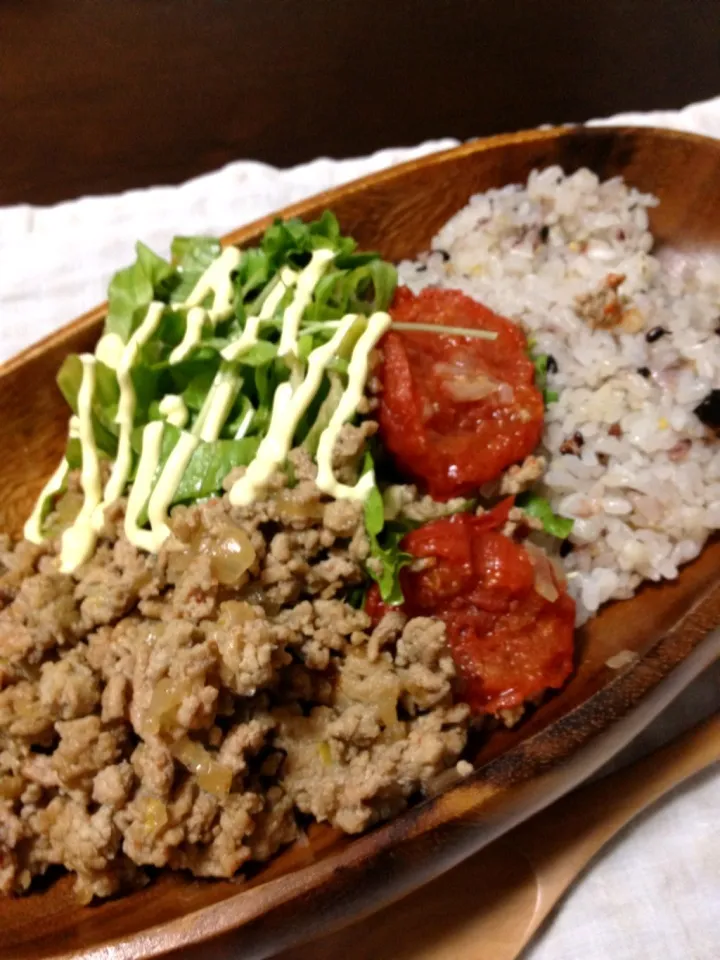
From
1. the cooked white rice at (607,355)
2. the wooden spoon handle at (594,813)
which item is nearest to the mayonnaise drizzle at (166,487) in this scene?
A: the cooked white rice at (607,355)

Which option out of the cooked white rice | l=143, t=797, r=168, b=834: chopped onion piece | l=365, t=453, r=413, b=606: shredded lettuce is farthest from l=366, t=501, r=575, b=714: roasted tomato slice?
l=143, t=797, r=168, b=834: chopped onion piece

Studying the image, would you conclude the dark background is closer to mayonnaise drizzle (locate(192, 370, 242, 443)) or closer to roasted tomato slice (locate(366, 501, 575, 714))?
mayonnaise drizzle (locate(192, 370, 242, 443))

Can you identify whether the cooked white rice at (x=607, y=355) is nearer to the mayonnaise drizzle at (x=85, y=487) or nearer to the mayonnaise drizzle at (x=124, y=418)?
the mayonnaise drizzle at (x=124, y=418)

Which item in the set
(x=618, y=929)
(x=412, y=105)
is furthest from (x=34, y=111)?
(x=618, y=929)

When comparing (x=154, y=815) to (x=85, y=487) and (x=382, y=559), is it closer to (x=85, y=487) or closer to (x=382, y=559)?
(x=382, y=559)

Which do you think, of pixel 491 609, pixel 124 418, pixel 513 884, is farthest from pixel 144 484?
pixel 513 884
